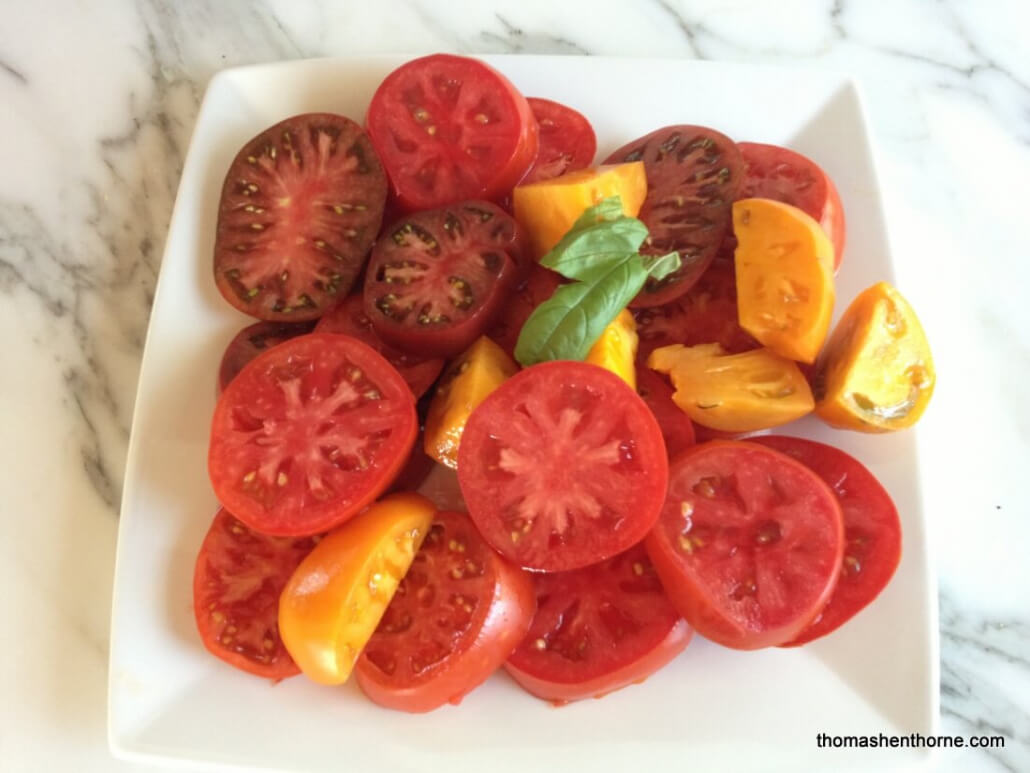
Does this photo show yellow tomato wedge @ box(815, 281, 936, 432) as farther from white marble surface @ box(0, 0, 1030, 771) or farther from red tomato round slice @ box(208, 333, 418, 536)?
red tomato round slice @ box(208, 333, 418, 536)

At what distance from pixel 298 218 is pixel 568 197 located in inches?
21.3

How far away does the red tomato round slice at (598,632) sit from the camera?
151cm

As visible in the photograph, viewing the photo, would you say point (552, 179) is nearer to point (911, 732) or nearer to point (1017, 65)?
point (911, 732)

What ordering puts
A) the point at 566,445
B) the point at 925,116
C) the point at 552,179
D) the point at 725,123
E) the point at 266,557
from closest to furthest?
1. the point at 566,445
2. the point at 266,557
3. the point at 552,179
4. the point at 725,123
5. the point at 925,116

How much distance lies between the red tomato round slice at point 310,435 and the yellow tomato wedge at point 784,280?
2.10 feet

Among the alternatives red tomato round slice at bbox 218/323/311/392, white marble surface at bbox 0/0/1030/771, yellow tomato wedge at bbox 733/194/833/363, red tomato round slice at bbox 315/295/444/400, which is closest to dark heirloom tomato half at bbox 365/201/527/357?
red tomato round slice at bbox 315/295/444/400

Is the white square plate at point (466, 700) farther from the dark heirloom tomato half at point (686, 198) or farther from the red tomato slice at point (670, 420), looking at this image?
the dark heirloom tomato half at point (686, 198)

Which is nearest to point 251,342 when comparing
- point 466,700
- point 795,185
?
point 466,700

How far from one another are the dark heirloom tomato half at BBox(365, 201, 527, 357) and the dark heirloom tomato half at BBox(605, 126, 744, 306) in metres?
0.27

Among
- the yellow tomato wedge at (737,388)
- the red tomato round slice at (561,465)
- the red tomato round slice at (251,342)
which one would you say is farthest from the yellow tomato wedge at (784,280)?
the red tomato round slice at (251,342)

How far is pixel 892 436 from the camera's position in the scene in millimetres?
1639

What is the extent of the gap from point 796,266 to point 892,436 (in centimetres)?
38

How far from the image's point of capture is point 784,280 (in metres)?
1.55

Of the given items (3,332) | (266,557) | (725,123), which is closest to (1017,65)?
(725,123)
